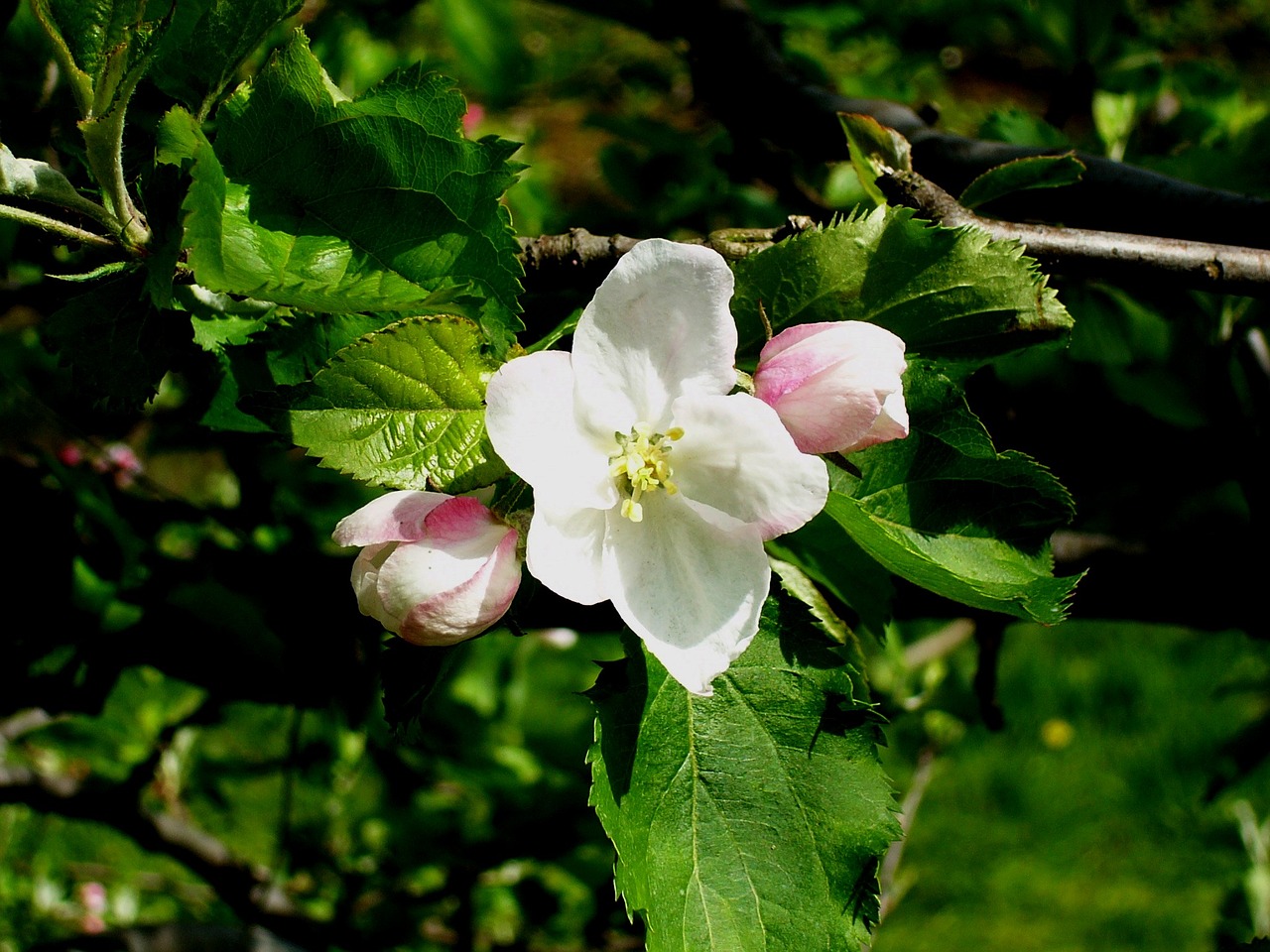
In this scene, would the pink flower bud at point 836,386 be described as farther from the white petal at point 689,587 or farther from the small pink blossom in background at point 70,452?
the small pink blossom in background at point 70,452

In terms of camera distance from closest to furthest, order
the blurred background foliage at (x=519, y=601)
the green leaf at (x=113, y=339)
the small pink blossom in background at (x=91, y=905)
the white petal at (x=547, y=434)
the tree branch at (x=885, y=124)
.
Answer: the white petal at (x=547, y=434)
the green leaf at (x=113, y=339)
the tree branch at (x=885, y=124)
the blurred background foliage at (x=519, y=601)
the small pink blossom in background at (x=91, y=905)

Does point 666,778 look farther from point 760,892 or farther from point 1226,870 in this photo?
point 1226,870

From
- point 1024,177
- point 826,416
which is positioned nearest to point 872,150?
point 1024,177

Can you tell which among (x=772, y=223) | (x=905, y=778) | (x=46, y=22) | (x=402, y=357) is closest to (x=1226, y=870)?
(x=905, y=778)

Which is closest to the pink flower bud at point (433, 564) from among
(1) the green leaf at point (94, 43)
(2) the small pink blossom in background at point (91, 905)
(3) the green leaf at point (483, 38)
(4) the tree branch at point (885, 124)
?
(1) the green leaf at point (94, 43)

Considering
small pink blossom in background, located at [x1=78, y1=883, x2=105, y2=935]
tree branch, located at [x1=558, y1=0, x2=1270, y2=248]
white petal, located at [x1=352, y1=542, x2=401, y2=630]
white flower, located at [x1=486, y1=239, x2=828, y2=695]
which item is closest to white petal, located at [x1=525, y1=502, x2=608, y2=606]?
white flower, located at [x1=486, y1=239, x2=828, y2=695]

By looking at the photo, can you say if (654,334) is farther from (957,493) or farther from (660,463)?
(957,493)

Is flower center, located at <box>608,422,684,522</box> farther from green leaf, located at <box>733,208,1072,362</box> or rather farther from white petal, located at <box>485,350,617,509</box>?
green leaf, located at <box>733,208,1072,362</box>
